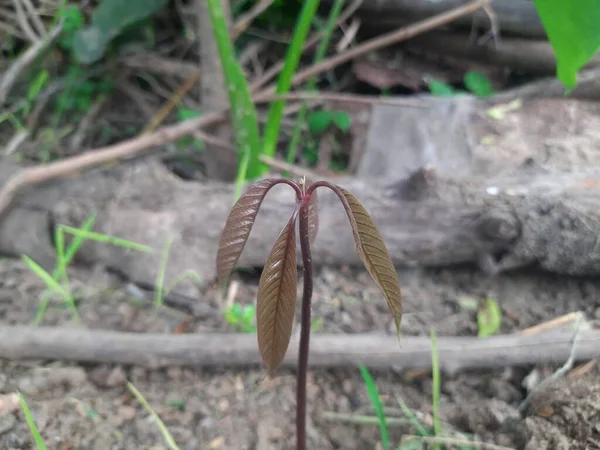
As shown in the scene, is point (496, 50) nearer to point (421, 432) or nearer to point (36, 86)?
point (421, 432)

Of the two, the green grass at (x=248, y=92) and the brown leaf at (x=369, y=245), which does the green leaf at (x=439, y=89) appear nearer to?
the green grass at (x=248, y=92)

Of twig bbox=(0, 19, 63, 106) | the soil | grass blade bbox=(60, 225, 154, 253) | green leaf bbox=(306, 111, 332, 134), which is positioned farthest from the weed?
twig bbox=(0, 19, 63, 106)

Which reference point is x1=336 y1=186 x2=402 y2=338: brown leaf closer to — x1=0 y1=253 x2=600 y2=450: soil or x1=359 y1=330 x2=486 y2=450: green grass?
x1=359 y1=330 x2=486 y2=450: green grass

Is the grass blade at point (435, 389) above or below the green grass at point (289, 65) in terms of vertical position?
below

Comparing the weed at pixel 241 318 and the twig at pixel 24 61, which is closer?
the weed at pixel 241 318

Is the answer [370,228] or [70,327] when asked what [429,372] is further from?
[70,327]

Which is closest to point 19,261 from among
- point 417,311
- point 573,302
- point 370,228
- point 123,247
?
point 123,247

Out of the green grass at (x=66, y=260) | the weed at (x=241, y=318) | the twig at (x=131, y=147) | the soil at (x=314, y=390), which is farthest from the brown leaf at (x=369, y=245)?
the twig at (x=131, y=147)
